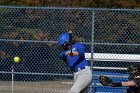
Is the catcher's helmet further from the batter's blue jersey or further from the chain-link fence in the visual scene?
the chain-link fence

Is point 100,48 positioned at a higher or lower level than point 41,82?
higher

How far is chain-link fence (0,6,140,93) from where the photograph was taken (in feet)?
47.4

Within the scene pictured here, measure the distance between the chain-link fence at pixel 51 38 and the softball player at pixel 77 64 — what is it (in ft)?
10.5

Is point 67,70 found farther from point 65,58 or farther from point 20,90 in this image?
point 65,58

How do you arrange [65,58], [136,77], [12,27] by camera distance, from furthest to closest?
[12,27]
[65,58]
[136,77]

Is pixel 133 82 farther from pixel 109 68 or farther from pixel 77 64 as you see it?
pixel 109 68

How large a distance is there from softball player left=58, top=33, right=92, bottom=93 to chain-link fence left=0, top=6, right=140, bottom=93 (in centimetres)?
320

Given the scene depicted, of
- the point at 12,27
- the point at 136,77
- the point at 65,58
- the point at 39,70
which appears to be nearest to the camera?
the point at 136,77

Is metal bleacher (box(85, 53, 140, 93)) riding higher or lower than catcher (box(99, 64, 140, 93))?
lower

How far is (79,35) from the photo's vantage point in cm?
1515

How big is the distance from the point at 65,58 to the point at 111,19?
4406 millimetres

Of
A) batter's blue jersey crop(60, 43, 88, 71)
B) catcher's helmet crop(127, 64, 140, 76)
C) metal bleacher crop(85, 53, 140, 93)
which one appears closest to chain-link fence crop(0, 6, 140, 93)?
metal bleacher crop(85, 53, 140, 93)

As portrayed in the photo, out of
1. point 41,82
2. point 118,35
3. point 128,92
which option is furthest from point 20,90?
point 128,92

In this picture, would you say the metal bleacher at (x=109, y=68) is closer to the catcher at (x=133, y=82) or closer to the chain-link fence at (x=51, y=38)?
the chain-link fence at (x=51, y=38)
